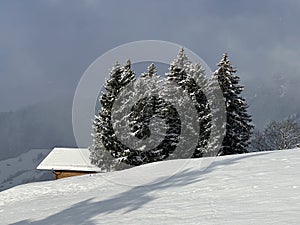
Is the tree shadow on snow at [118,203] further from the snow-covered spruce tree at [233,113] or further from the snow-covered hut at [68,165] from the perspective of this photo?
the snow-covered hut at [68,165]

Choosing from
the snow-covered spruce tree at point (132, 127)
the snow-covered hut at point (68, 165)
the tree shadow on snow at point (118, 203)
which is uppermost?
the snow-covered spruce tree at point (132, 127)

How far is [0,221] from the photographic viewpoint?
374 inches

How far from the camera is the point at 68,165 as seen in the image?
83.9ft

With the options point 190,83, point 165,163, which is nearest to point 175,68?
point 190,83

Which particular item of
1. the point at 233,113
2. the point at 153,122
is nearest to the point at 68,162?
the point at 153,122

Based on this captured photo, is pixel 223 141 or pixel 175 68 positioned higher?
pixel 175 68

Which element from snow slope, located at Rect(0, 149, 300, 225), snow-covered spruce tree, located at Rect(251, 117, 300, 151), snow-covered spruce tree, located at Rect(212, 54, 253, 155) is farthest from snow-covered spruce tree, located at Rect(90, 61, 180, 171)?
snow-covered spruce tree, located at Rect(251, 117, 300, 151)

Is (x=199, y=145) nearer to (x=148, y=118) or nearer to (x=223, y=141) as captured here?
(x=223, y=141)

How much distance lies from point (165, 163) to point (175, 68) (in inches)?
521

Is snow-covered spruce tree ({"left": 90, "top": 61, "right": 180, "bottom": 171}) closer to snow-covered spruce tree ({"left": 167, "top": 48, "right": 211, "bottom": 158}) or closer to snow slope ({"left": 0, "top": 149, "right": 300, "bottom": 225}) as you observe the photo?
snow-covered spruce tree ({"left": 167, "top": 48, "right": 211, "bottom": 158})

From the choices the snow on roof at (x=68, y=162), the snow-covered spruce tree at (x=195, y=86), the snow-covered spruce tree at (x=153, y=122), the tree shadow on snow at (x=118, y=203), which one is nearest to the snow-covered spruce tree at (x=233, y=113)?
the snow-covered spruce tree at (x=195, y=86)

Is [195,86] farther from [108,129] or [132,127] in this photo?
[108,129]

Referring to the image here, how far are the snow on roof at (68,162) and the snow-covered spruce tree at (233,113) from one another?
962 centimetres

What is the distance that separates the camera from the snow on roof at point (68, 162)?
1000 inches
